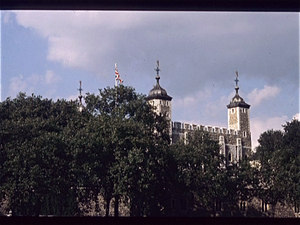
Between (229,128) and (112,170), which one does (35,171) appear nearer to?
(112,170)

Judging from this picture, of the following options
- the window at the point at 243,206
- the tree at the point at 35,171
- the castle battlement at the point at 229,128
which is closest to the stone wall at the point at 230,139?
the castle battlement at the point at 229,128

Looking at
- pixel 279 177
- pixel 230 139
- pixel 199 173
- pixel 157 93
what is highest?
pixel 157 93

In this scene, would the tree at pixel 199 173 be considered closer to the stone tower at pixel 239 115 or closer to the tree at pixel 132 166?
the tree at pixel 132 166

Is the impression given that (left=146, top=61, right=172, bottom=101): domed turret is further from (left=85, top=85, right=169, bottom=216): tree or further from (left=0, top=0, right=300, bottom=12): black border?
(left=0, top=0, right=300, bottom=12): black border

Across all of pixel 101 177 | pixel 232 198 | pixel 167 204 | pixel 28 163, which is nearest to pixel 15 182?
pixel 28 163

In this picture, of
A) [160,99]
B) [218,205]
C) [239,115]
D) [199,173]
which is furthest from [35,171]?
[239,115]

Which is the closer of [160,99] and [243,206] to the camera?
[243,206]

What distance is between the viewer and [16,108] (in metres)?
35.8

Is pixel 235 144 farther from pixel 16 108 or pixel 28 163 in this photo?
pixel 28 163

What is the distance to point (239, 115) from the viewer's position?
7031cm

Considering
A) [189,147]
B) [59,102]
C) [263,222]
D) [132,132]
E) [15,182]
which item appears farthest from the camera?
[59,102]

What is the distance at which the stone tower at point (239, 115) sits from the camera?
231 ft

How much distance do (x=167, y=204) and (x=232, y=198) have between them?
538 cm

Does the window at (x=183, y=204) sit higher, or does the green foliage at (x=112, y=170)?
the green foliage at (x=112, y=170)
